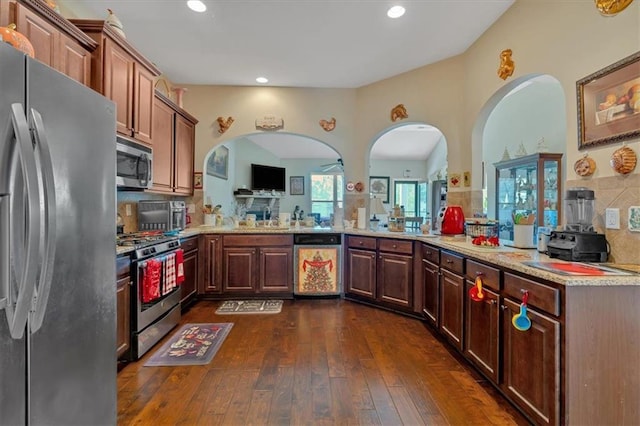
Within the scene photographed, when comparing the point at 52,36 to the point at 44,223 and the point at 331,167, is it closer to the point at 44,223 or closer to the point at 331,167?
the point at 44,223

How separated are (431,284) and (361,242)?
3.51 ft

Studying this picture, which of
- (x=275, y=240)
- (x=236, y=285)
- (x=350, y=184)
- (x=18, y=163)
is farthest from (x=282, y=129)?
(x=18, y=163)

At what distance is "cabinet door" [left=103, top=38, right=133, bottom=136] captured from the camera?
2.48 meters

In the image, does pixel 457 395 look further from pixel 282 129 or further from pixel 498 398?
pixel 282 129

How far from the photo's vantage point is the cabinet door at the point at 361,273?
152 inches

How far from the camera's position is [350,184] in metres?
4.52

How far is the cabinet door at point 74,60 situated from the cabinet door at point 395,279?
3214mm

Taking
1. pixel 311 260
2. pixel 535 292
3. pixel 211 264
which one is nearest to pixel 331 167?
pixel 311 260

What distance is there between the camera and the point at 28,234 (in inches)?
41.2

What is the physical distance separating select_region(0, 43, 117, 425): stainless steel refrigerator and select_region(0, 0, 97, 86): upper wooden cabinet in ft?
2.84

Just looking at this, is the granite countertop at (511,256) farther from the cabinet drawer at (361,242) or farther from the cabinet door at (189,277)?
the cabinet door at (189,277)

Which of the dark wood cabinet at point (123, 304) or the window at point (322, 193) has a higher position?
the window at point (322, 193)

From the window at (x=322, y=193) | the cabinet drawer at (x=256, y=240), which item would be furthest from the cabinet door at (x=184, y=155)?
the window at (x=322, y=193)

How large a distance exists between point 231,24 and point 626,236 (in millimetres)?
3462
